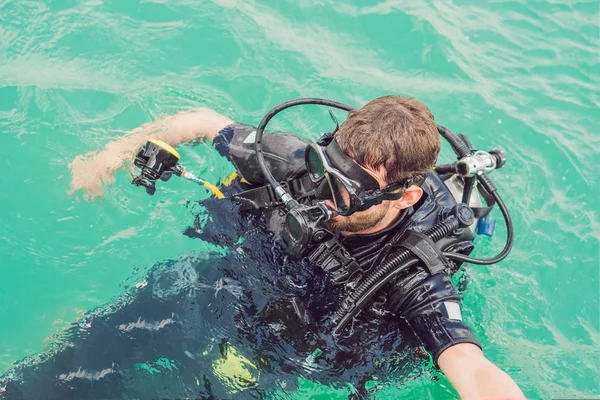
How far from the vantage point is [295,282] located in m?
3.20

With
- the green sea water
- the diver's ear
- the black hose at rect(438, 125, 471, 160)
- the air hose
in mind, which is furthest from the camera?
the green sea water

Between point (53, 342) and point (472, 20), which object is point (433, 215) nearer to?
point (53, 342)

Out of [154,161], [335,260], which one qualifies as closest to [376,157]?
[335,260]

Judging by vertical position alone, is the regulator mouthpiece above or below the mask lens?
below

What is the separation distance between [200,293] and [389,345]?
1.26 m

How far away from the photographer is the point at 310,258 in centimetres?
299

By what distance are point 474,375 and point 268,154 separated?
1.68 metres

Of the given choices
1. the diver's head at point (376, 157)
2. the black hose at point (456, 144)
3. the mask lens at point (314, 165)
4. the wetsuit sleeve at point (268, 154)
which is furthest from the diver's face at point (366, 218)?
the black hose at point (456, 144)

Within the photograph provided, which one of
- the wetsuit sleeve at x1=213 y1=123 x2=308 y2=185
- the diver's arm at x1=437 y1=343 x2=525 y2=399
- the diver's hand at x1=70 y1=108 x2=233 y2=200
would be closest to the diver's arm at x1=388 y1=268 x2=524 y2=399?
the diver's arm at x1=437 y1=343 x2=525 y2=399

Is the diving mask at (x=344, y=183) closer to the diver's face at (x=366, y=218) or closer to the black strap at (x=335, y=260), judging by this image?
the diver's face at (x=366, y=218)

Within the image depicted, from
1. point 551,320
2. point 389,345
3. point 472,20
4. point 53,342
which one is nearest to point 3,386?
point 53,342

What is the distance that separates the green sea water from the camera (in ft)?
13.5

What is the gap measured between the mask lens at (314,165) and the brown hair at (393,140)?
0.47 ft

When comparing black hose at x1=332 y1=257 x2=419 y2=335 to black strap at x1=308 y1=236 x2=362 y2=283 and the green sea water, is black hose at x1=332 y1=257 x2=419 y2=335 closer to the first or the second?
black strap at x1=308 y1=236 x2=362 y2=283
